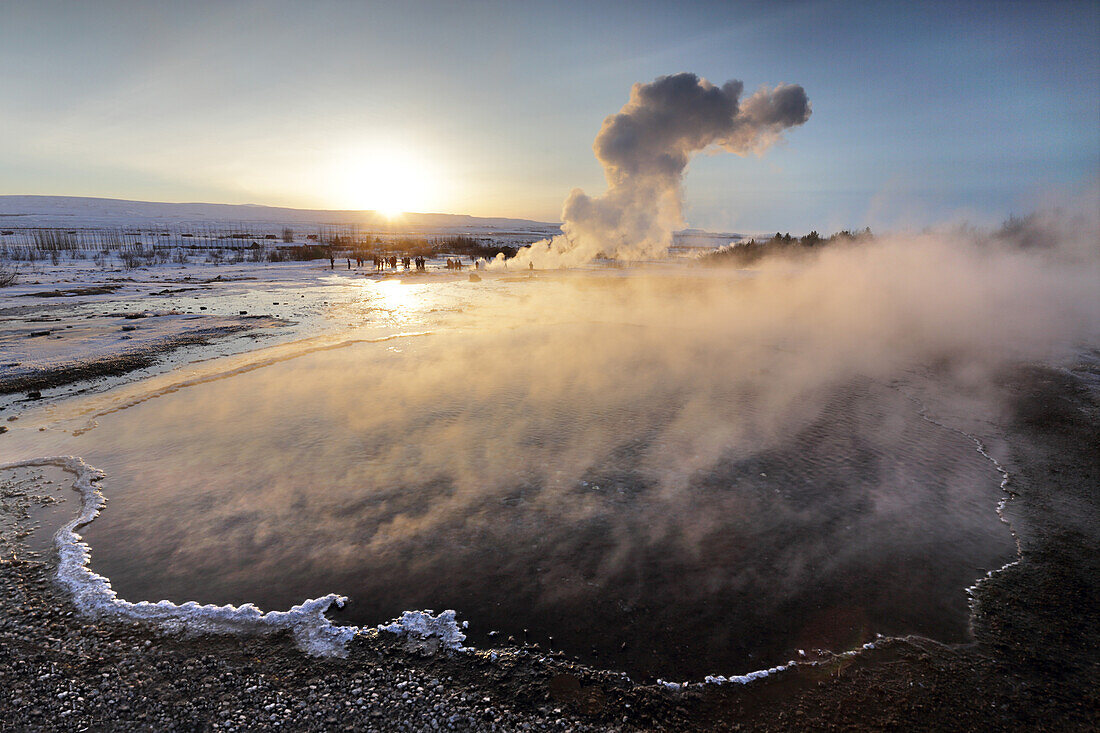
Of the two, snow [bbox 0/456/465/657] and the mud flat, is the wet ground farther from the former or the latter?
snow [bbox 0/456/465/657]

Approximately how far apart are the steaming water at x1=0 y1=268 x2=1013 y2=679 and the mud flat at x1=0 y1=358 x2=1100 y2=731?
206mm

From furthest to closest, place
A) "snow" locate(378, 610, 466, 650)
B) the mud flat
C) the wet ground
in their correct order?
"snow" locate(378, 610, 466, 650) < the wet ground < the mud flat

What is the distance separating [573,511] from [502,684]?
6.83 feet

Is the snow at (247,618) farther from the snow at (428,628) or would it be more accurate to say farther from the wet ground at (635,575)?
the wet ground at (635,575)

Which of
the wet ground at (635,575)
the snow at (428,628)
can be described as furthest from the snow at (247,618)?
the wet ground at (635,575)

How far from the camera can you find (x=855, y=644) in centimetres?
348

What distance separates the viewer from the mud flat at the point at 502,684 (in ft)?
9.50

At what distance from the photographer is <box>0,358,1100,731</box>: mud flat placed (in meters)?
2.90

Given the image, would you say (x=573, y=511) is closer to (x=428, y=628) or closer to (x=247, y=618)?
(x=428, y=628)

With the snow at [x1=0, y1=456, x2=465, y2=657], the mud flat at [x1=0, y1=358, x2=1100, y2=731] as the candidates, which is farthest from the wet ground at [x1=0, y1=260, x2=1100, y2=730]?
the snow at [x1=0, y1=456, x2=465, y2=657]

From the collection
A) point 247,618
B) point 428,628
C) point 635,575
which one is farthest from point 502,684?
point 247,618

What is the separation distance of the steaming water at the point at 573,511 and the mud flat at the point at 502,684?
0.21m

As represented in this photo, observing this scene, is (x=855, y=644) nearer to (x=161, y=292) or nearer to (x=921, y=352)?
(x=921, y=352)

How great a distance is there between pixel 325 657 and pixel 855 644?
12.1 ft
